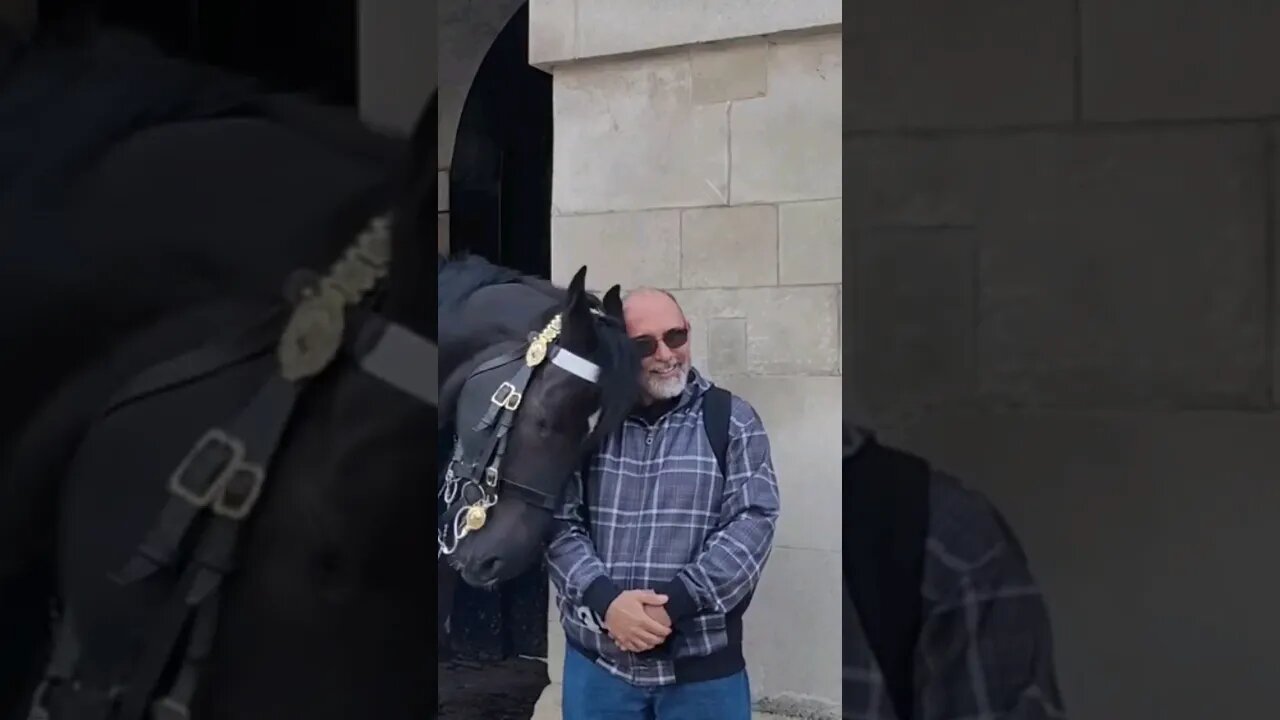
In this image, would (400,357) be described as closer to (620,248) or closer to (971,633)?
(620,248)

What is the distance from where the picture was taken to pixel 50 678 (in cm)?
223

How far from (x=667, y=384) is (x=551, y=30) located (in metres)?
0.63

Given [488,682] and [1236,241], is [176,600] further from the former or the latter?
[1236,241]

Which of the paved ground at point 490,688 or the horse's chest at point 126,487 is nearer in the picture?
the paved ground at point 490,688

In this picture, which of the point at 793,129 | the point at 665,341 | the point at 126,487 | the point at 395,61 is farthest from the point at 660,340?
the point at 126,487

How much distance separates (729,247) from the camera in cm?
186

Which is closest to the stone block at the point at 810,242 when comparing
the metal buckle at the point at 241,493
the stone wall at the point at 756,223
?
the stone wall at the point at 756,223

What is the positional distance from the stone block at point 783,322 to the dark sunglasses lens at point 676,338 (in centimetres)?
2

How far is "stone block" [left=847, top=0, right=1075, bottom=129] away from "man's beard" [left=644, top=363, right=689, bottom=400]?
0.46 meters

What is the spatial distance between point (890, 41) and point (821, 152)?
20 centimetres

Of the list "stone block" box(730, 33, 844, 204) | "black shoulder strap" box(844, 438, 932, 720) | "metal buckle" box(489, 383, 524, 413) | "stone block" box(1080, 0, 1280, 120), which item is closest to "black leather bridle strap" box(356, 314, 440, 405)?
"metal buckle" box(489, 383, 524, 413)

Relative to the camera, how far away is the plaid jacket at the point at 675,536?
187 centimetres

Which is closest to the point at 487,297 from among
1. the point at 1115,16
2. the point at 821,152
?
the point at 821,152

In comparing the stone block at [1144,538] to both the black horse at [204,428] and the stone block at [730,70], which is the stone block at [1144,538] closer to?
the stone block at [730,70]
